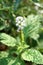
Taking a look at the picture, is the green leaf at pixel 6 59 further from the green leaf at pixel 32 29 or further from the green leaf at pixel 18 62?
the green leaf at pixel 32 29

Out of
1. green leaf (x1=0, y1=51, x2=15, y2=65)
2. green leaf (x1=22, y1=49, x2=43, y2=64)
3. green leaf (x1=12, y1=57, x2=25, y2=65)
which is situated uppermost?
green leaf (x1=22, y1=49, x2=43, y2=64)

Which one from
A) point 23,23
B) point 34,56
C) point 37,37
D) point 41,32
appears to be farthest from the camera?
point 41,32

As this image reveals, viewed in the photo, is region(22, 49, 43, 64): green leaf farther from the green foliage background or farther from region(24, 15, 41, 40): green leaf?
region(24, 15, 41, 40): green leaf

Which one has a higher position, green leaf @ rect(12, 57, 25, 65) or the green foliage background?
the green foliage background

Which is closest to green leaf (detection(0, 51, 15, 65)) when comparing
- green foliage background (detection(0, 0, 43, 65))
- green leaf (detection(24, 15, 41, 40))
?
green foliage background (detection(0, 0, 43, 65))

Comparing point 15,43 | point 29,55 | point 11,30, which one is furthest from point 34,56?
point 11,30

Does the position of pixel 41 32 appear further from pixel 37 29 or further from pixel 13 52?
pixel 13 52

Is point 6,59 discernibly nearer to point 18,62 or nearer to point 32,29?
point 18,62

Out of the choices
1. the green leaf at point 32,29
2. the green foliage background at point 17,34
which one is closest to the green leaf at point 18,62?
the green foliage background at point 17,34
